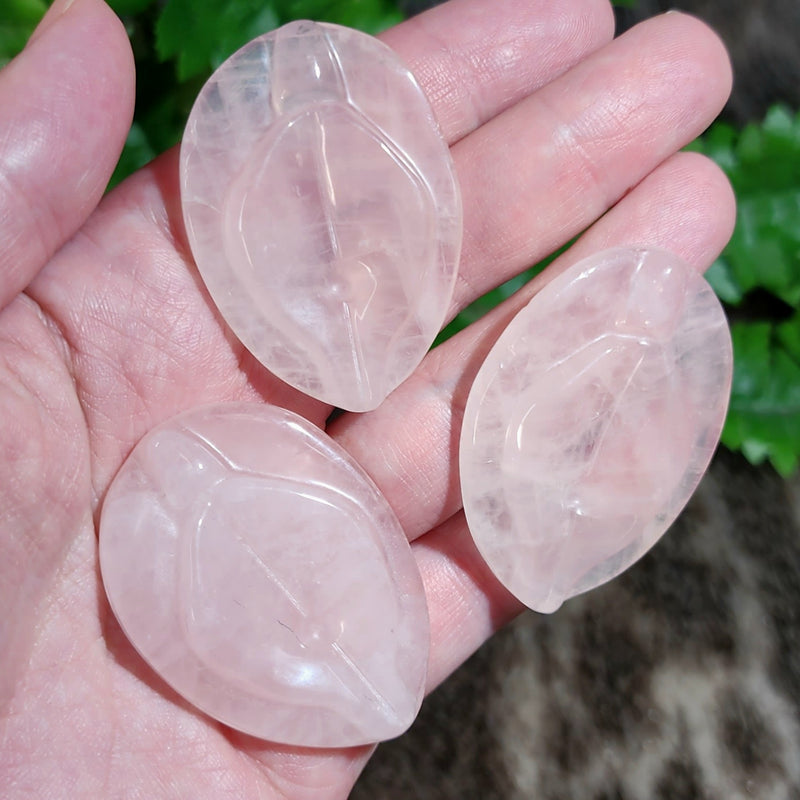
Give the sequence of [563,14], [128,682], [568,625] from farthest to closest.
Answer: [568,625], [563,14], [128,682]

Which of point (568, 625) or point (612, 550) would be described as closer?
point (612, 550)

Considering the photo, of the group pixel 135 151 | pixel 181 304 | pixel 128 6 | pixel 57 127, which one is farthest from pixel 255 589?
pixel 128 6

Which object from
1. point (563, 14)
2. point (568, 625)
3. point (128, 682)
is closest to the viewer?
point (128, 682)

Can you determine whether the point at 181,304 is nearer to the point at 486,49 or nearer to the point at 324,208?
the point at 324,208

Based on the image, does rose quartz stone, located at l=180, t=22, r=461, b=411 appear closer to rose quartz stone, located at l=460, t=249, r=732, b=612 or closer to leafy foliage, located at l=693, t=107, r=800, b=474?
rose quartz stone, located at l=460, t=249, r=732, b=612

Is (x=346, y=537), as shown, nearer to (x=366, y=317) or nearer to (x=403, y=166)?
(x=366, y=317)

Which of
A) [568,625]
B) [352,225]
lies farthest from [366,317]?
[568,625]
